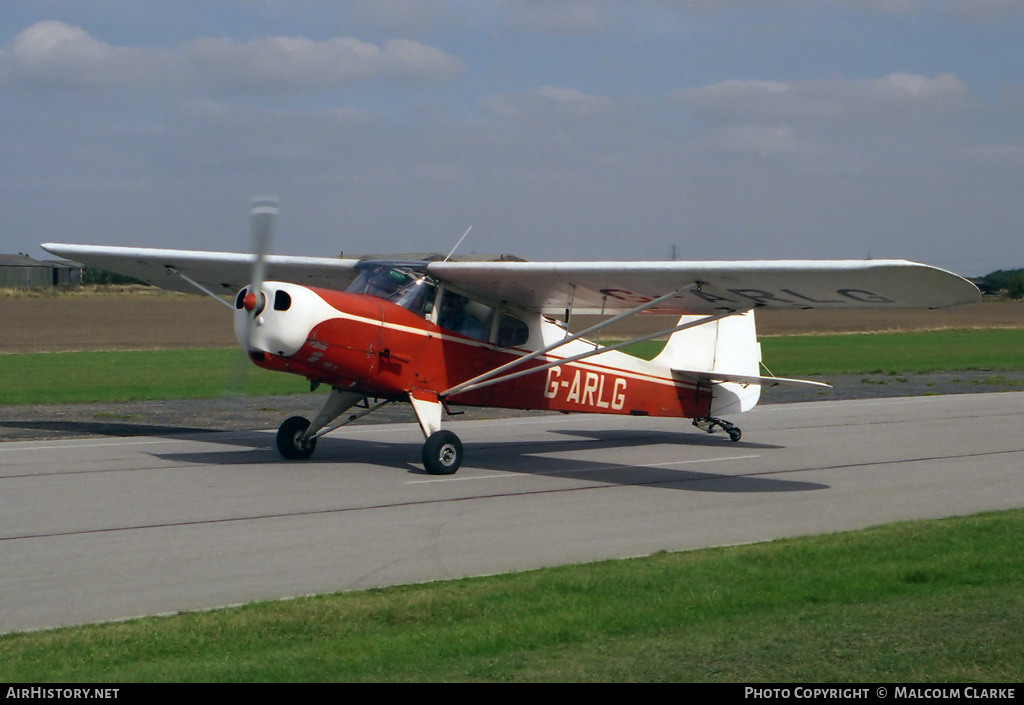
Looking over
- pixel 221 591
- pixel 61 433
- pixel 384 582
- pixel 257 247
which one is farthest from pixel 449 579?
pixel 61 433

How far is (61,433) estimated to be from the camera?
53.3 ft

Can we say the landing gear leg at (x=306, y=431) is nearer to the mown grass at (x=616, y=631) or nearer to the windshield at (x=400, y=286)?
the windshield at (x=400, y=286)

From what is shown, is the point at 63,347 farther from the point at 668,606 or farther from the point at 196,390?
the point at 668,606

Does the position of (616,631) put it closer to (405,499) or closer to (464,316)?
(405,499)

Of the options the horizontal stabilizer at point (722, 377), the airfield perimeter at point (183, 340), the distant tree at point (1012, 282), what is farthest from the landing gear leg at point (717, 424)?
the distant tree at point (1012, 282)

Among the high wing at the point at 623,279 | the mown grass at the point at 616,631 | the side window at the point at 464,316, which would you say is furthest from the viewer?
the side window at the point at 464,316

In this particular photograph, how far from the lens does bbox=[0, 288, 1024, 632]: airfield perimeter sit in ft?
25.1

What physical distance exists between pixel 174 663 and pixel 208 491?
597cm

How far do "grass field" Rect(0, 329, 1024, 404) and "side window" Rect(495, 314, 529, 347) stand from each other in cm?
346

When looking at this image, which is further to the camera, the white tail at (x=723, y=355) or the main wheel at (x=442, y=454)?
the white tail at (x=723, y=355)

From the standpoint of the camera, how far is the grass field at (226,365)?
24.1 metres

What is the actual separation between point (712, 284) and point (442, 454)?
3.81 meters

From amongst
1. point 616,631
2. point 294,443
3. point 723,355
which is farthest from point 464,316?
point 616,631

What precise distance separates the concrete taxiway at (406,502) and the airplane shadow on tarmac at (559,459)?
0.15 feet
